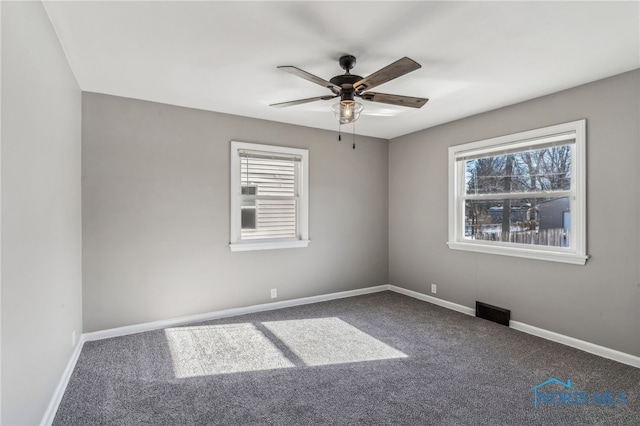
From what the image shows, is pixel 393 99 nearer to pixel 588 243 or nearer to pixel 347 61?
pixel 347 61

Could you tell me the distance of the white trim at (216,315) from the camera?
3.39 m

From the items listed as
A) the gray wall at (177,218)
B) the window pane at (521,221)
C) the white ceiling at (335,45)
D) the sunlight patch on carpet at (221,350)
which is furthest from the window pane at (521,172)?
the sunlight patch on carpet at (221,350)

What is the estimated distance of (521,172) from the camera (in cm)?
370

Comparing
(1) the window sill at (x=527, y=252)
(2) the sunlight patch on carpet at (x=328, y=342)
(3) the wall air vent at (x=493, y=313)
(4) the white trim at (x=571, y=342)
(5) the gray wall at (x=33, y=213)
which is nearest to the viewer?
(5) the gray wall at (x=33, y=213)

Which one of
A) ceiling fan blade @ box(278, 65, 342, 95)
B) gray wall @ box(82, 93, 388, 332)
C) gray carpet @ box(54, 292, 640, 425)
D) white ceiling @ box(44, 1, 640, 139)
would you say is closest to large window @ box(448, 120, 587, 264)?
white ceiling @ box(44, 1, 640, 139)

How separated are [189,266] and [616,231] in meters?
4.24

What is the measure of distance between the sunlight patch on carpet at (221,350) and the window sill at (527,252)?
8.65ft

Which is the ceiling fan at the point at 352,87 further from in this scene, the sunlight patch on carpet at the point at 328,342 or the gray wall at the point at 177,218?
the sunlight patch on carpet at the point at 328,342

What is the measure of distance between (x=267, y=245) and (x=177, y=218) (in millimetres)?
1144

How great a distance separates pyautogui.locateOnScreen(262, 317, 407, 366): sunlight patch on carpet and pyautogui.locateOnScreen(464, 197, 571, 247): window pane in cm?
194

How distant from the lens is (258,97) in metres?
3.50

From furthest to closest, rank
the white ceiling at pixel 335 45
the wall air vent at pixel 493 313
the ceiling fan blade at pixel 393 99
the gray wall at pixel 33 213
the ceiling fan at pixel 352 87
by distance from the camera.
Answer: the wall air vent at pixel 493 313
the ceiling fan blade at pixel 393 99
the ceiling fan at pixel 352 87
the white ceiling at pixel 335 45
the gray wall at pixel 33 213

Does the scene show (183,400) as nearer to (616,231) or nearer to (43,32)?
(43,32)

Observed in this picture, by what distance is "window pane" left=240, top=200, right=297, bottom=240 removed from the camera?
14.2 feet
